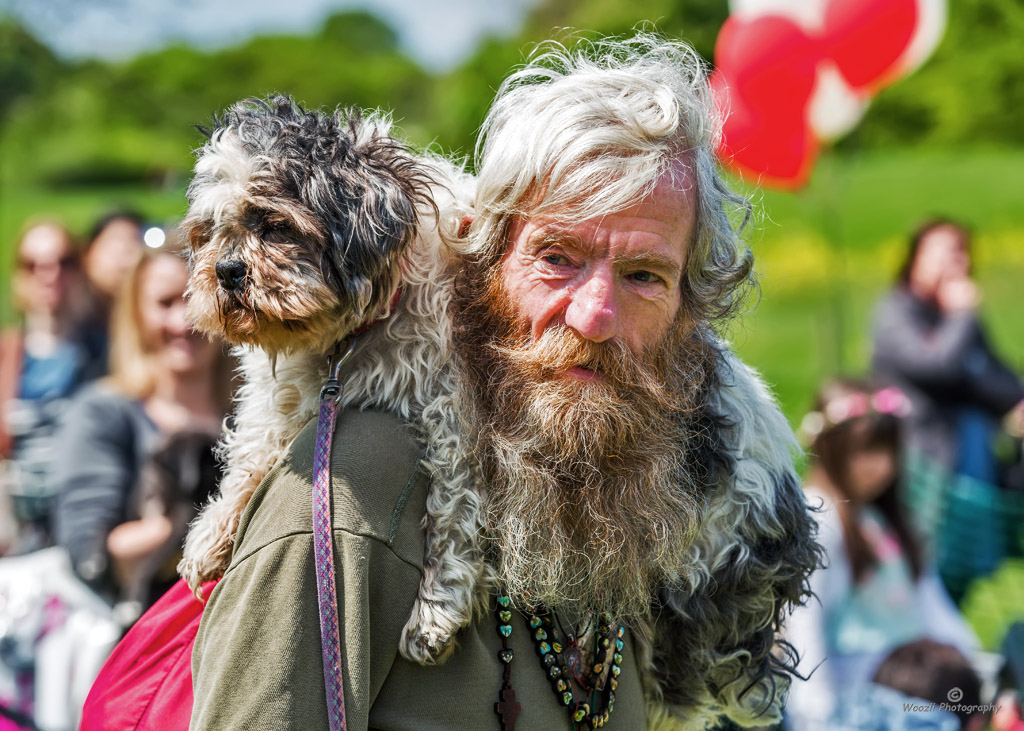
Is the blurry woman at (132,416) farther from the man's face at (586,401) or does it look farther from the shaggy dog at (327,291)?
the man's face at (586,401)

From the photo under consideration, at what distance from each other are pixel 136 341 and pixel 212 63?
15.9 meters

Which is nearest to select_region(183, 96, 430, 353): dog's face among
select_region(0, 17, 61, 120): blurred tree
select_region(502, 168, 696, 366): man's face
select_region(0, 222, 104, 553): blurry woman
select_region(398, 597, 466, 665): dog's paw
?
select_region(502, 168, 696, 366): man's face

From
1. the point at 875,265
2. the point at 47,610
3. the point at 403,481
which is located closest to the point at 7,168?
the point at 875,265

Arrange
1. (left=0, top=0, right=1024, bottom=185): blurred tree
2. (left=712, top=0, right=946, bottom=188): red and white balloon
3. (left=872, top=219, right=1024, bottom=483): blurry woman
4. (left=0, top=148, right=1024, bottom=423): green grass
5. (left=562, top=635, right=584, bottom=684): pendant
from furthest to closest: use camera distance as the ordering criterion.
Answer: (left=0, top=0, right=1024, bottom=185): blurred tree, (left=0, top=148, right=1024, bottom=423): green grass, (left=712, top=0, right=946, bottom=188): red and white balloon, (left=872, top=219, right=1024, bottom=483): blurry woman, (left=562, top=635, right=584, bottom=684): pendant

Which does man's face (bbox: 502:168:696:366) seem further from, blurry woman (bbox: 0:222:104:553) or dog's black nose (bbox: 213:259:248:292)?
blurry woman (bbox: 0:222:104:553)

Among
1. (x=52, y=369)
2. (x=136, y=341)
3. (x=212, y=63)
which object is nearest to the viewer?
(x=136, y=341)

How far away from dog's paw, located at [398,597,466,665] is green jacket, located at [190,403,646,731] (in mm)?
20

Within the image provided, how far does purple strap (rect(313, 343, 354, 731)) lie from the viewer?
1.61 metres

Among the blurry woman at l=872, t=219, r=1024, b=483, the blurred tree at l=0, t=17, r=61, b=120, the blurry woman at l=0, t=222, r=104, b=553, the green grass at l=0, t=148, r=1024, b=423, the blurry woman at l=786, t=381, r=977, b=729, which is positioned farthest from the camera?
the blurred tree at l=0, t=17, r=61, b=120

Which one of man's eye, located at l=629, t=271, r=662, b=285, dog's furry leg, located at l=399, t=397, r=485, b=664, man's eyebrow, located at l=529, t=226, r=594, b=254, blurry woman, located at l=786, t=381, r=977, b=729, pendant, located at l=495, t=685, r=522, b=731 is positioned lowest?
blurry woman, located at l=786, t=381, r=977, b=729

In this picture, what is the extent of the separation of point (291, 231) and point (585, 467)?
27.1 inches

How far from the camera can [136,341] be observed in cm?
463

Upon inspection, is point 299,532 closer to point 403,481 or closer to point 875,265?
point 403,481

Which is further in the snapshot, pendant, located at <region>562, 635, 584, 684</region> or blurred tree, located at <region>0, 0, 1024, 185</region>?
blurred tree, located at <region>0, 0, 1024, 185</region>
